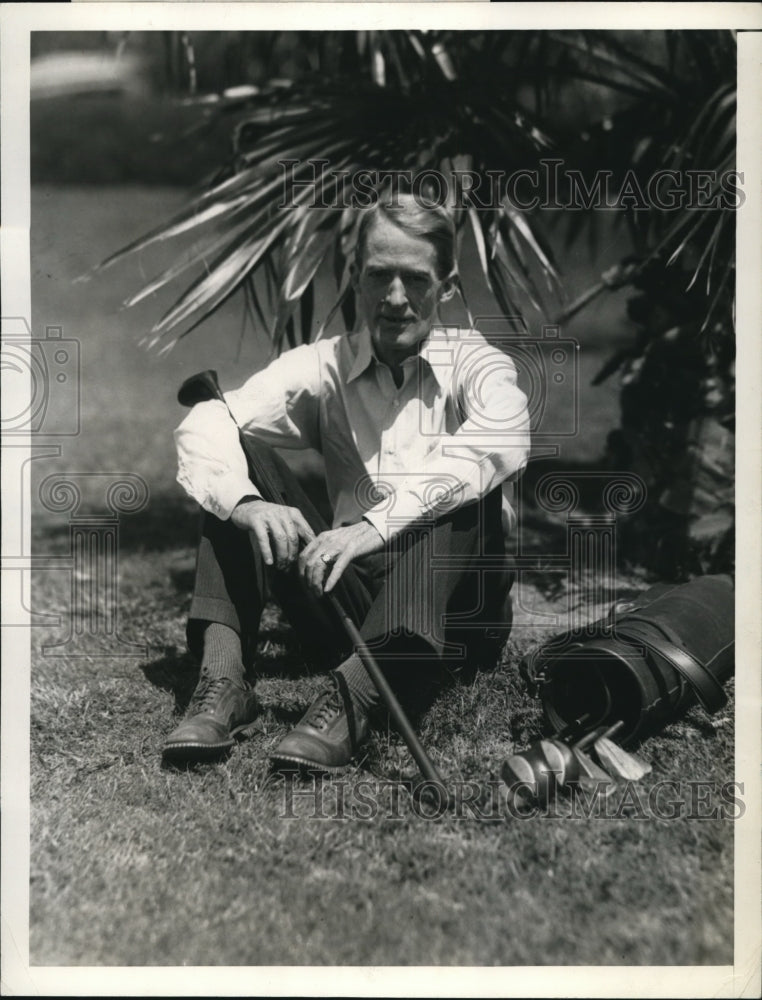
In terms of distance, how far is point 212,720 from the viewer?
255 cm

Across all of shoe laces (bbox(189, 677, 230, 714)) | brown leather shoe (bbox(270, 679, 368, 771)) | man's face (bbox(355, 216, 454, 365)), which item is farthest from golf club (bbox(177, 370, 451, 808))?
man's face (bbox(355, 216, 454, 365))

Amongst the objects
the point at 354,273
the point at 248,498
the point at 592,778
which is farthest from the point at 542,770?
the point at 354,273

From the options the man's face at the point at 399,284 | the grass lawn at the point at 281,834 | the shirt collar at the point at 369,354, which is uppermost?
the man's face at the point at 399,284

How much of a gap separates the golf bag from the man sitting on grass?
10.1 inches

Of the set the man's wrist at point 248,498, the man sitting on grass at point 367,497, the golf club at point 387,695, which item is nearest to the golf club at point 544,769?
Result: the golf club at point 387,695

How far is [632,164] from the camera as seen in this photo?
293 centimetres

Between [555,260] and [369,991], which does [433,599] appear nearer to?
[369,991]

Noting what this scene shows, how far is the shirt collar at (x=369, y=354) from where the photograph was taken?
9.16 feet

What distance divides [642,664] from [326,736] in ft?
2.92

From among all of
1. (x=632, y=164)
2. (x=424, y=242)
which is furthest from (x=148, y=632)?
(x=632, y=164)

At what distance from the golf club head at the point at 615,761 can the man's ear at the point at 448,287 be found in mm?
1371

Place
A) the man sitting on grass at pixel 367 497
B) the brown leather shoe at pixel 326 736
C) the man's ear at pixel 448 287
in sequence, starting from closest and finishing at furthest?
the brown leather shoe at pixel 326 736
the man sitting on grass at pixel 367 497
the man's ear at pixel 448 287

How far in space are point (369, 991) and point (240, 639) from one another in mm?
1010

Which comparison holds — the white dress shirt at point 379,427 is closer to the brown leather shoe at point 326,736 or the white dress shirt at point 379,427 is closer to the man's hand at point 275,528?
the man's hand at point 275,528
